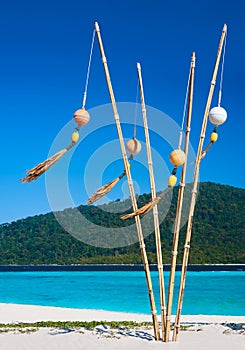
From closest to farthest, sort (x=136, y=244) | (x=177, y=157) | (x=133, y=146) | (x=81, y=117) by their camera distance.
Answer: (x=177, y=157), (x=81, y=117), (x=133, y=146), (x=136, y=244)

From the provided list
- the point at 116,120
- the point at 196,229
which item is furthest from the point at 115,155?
the point at 196,229

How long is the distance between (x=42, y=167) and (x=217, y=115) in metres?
1.67

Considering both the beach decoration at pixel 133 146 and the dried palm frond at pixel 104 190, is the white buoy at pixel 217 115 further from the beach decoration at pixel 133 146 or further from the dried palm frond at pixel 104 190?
the dried palm frond at pixel 104 190

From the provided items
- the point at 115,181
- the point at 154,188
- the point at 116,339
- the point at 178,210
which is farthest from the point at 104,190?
the point at 116,339

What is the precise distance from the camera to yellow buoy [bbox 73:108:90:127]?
4738 millimetres

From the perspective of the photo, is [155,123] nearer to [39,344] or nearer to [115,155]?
[115,155]

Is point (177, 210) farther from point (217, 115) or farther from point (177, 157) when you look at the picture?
point (217, 115)

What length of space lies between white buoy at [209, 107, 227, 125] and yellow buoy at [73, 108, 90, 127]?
1141 millimetres

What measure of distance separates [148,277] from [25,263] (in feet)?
121

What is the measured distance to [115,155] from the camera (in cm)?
502

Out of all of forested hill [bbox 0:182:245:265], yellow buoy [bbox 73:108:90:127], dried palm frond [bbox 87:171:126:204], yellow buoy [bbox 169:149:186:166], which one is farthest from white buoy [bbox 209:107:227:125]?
forested hill [bbox 0:182:245:265]

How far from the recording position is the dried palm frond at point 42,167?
15.3 ft

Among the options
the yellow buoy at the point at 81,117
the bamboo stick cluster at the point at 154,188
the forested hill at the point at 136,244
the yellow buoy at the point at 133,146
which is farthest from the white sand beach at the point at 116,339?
the forested hill at the point at 136,244

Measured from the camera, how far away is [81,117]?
474 cm
